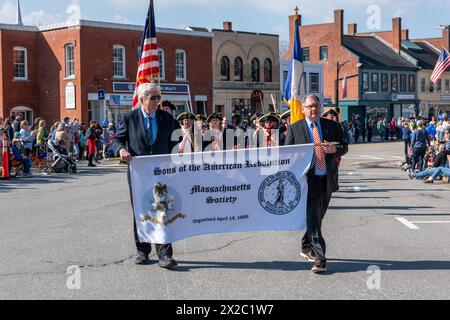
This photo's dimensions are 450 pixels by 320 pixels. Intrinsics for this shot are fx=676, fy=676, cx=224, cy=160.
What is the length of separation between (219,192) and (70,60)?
3427 cm

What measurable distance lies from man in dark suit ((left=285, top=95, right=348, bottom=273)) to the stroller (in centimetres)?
1557

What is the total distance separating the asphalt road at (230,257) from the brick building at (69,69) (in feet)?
86.2

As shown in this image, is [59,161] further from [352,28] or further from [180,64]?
[352,28]

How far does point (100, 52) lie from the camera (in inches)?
1588

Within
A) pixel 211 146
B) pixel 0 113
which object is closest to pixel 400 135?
pixel 0 113

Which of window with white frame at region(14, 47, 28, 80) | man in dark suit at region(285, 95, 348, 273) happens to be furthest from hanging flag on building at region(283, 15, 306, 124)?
window with white frame at region(14, 47, 28, 80)

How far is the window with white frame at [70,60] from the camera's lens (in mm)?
40050

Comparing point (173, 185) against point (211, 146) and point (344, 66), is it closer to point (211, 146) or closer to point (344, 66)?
point (211, 146)

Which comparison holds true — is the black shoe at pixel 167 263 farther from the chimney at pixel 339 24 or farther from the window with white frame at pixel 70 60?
the chimney at pixel 339 24

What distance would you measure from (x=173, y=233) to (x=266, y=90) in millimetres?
45577

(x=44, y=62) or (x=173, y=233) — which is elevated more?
(x=44, y=62)

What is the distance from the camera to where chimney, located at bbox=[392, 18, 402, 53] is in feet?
225

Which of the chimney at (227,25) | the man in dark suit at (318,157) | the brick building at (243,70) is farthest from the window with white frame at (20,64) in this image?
the man in dark suit at (318,157)

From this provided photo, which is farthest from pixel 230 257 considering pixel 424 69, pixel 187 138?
pixel 424 69
